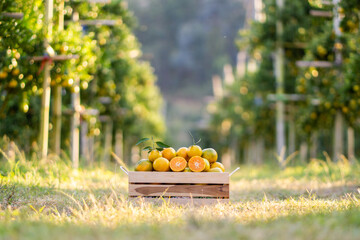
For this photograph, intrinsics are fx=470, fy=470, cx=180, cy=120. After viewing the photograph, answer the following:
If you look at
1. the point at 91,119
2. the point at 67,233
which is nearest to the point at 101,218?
the point at 67,233

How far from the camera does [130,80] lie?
21.8 m

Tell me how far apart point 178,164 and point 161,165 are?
0.22m

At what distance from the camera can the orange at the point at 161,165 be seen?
6.18 m

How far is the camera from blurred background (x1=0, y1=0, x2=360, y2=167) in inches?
390

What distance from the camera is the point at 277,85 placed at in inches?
835

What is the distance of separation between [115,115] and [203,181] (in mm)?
16954

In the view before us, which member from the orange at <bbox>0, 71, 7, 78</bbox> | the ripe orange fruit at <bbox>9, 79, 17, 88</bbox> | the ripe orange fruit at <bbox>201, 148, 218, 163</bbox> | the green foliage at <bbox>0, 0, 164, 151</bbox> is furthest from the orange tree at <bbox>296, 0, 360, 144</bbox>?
the orange at <bbox>0, 71, 7, 78</bbox>

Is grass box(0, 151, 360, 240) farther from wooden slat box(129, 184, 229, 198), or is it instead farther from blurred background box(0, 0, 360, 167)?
blurred background box(0, 0, 360, 167)

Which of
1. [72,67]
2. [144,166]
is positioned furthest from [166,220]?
[72,67]

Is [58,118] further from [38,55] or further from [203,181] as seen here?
[203,181]

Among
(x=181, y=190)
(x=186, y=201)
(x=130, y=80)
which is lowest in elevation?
(x=186, y=201)

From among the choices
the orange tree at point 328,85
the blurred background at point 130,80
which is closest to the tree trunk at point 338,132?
the blurred background at point 130,80

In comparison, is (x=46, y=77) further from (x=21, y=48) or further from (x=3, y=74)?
(x=3, y=74)

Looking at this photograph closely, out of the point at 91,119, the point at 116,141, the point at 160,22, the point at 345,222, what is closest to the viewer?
the point at 345,222
